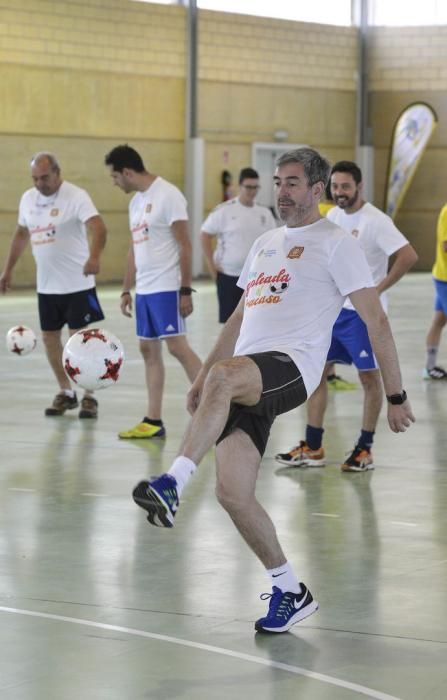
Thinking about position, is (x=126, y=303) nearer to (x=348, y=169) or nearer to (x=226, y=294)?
(x=348, y=169)

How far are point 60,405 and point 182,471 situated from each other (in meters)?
6.44

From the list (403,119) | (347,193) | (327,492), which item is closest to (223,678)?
(327,492)

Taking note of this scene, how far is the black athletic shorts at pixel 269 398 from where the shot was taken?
16.8 ft

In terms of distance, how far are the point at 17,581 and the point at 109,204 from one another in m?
21.6

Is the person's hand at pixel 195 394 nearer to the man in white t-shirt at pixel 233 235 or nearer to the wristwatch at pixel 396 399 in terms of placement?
the wristwatch at pixel 396 399

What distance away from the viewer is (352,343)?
339 inches

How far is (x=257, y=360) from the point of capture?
514 centimetres

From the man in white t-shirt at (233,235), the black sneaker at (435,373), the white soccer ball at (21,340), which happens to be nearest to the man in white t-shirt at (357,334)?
the white soccer ball at (21,340)

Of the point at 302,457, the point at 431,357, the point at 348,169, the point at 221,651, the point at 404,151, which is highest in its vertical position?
the point at 348,169

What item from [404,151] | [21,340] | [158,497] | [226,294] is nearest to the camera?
[158,497]

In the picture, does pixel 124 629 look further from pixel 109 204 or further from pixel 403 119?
pixel 403 119

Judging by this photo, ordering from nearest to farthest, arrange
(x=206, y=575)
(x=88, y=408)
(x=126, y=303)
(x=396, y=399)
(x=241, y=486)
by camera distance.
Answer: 1. (x=241, y=486)
2. (x=396, y=399)
3. (x=206, y=575)
4. (x=126, y=303)
5. (x=88, y=408)

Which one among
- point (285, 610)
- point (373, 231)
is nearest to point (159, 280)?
point (373, 231)

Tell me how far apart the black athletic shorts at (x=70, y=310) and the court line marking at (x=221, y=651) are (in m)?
5.57
